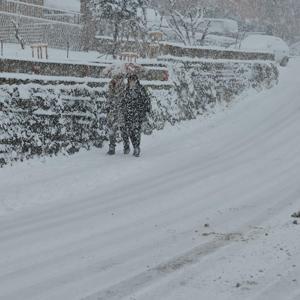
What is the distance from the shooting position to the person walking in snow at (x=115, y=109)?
40.8ft

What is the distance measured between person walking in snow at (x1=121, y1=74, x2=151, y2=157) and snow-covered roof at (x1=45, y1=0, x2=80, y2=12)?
1885 cm

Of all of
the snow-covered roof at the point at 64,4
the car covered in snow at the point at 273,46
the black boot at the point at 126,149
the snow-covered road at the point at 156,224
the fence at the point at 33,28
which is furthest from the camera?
the snow-covered roof at the point at 64,4

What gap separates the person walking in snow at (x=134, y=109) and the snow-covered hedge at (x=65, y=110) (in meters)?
0.81

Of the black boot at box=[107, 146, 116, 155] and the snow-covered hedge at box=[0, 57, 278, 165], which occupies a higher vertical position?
the snow-covered hedge at box=[0, 57, 278, 165]

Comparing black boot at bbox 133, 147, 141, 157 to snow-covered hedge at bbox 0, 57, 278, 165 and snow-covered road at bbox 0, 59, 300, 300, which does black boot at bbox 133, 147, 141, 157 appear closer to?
snow-covered road at bbox 0, 59, 300, 300

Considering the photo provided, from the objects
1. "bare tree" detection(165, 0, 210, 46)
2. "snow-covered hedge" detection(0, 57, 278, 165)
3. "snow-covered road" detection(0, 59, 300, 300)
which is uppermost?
"bare tree" detection(165, 0, 210, 46)

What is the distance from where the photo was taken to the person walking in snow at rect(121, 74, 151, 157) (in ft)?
40.8

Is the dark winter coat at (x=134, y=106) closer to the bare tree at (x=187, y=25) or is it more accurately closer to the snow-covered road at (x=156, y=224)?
the snow-covered road at (x=156, y=224)

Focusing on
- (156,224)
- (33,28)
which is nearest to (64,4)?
(33,28)

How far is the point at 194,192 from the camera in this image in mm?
9688

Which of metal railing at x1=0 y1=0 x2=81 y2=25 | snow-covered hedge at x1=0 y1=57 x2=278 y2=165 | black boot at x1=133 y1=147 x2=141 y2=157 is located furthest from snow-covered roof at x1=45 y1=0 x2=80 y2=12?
black boot at x1=133 y1=147 x2=141 y2=157

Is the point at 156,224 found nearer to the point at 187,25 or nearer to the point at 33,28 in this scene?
the point at 33,28

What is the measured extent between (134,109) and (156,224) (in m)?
4.96

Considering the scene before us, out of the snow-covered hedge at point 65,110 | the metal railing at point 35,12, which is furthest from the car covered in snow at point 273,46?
the snow-covered hedge at point 65,110
